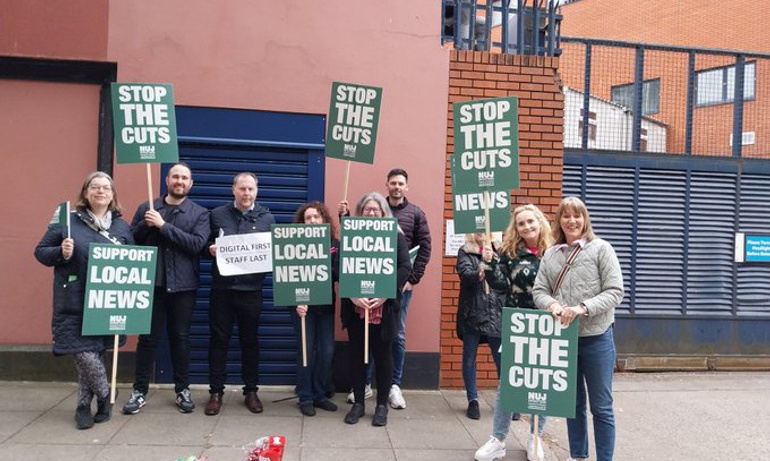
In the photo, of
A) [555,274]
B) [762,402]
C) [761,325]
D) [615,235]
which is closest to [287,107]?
[555,274]

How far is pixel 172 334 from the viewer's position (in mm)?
5328

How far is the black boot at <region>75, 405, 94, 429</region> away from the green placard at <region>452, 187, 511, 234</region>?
3.32 meters

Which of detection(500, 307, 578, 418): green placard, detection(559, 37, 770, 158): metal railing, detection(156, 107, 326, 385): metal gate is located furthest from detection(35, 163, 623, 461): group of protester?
detection(559, 37, 770, 158): metal railing

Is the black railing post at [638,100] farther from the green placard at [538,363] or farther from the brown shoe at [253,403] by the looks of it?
the brown shoe at [253,403]

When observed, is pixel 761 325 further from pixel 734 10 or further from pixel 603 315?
pixel 734 10

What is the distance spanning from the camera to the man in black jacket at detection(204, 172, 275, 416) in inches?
209

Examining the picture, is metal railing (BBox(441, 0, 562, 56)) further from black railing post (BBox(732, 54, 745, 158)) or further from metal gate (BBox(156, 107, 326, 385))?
black railing post (BBox(732, 54, 745, 158))

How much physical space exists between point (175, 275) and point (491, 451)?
2.87 metres

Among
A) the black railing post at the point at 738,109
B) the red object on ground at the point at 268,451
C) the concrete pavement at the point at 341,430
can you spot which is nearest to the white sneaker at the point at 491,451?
the concrete pavement at the point at 341,430

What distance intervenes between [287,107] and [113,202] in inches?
77.5

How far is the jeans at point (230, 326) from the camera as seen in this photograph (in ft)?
17.5

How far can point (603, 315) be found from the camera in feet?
13.2

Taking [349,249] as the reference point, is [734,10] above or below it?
above

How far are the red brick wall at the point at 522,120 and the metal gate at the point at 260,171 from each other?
1455mm
